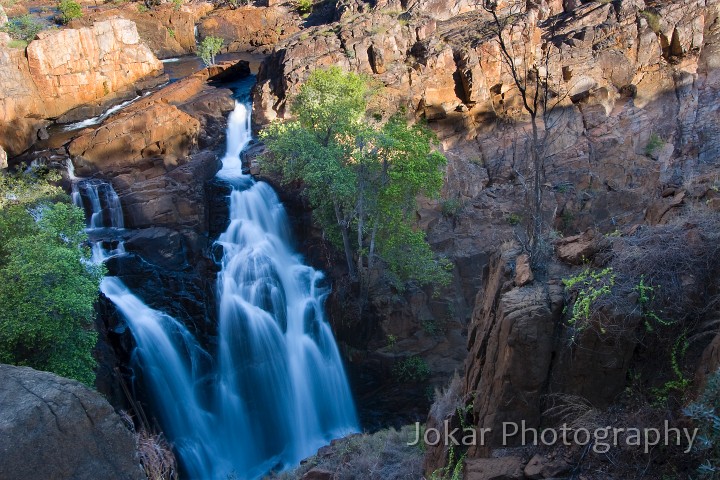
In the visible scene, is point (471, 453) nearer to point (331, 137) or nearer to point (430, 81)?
point (331, 137)

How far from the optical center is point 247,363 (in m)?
19.5

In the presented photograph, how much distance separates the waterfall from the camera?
1780 cm

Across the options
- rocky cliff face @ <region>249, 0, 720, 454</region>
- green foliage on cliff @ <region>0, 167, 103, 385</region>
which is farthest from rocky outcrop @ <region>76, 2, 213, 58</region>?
green foliage on cliff @ <region>0, 167, 103, 385</region>

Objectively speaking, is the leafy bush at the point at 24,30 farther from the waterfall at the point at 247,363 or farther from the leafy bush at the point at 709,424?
the leafy bush at the point at 709,424

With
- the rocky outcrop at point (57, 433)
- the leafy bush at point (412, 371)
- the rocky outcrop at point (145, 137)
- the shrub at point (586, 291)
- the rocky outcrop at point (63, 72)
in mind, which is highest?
the rocky outcrop at point (63, 72)

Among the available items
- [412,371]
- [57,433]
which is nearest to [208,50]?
[412,371]

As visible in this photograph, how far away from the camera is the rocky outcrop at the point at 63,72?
1078 inches

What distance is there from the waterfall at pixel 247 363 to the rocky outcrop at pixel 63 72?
829cm

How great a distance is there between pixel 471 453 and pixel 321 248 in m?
14.6

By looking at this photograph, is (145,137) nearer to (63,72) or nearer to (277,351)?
(63,72)

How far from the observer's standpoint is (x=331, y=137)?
63.2 ft

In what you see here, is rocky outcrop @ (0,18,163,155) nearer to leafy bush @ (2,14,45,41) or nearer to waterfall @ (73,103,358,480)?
leafy bush @ (2,14,45,41)

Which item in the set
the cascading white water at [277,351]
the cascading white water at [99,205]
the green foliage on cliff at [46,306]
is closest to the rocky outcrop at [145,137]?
the cascading white water at [99,205]

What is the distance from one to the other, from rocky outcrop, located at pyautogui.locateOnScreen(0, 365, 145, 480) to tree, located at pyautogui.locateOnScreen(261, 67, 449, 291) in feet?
36.4
